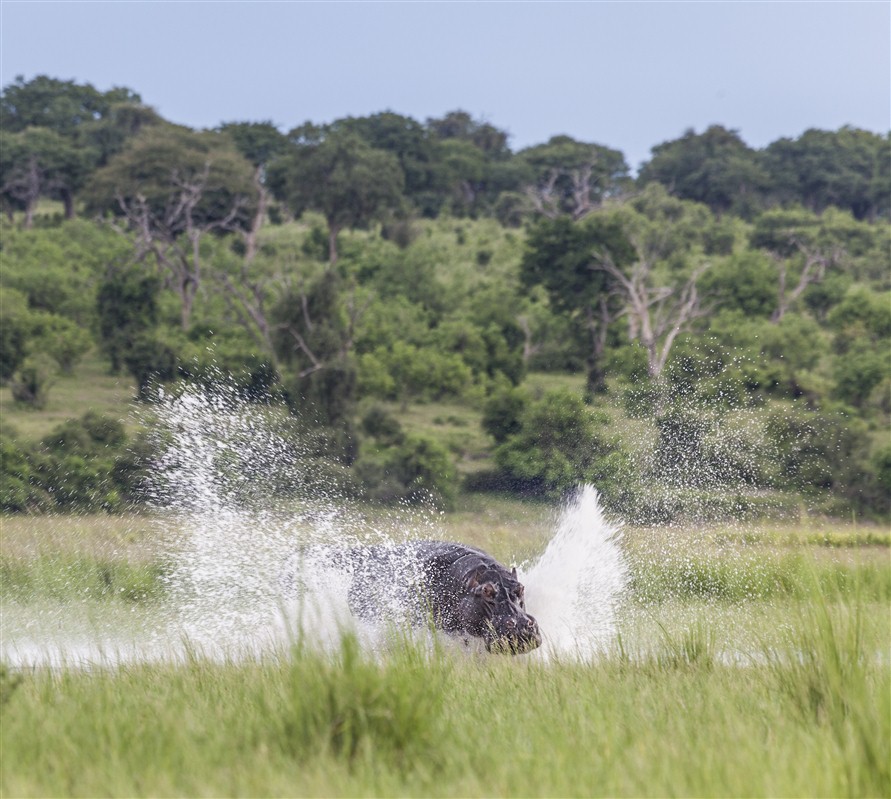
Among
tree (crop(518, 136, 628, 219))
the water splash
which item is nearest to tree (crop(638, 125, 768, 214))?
tree (crop(518, 136, 628, 219))

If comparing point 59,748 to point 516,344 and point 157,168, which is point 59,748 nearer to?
point 516,344

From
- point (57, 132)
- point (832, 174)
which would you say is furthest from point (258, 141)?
point (832, 174)

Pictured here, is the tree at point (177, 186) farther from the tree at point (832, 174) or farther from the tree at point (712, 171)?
the tree at point (832, 174)

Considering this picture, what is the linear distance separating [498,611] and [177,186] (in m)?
46.4

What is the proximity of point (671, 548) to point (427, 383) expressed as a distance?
22490mm

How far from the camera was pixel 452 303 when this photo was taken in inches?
1891

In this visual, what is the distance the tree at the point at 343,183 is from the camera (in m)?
54.5

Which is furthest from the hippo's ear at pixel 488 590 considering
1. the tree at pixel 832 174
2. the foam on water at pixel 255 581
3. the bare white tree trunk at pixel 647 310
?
the tree at pixel 832 174

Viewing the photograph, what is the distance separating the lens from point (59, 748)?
4488 millimetres

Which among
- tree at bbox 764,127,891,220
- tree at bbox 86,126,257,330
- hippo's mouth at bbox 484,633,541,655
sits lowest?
hippo's mouth at bbox 484,633,541,655

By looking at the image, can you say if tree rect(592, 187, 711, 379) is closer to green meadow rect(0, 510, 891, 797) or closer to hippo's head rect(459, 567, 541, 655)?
hippo's head rect(459, 567, 541, 655)

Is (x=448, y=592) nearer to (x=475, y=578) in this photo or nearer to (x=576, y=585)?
(x=475, y=578)

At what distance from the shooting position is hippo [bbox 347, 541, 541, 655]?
28.0 feet

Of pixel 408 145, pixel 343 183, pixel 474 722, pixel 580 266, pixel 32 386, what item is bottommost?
A: pixel 32 386
